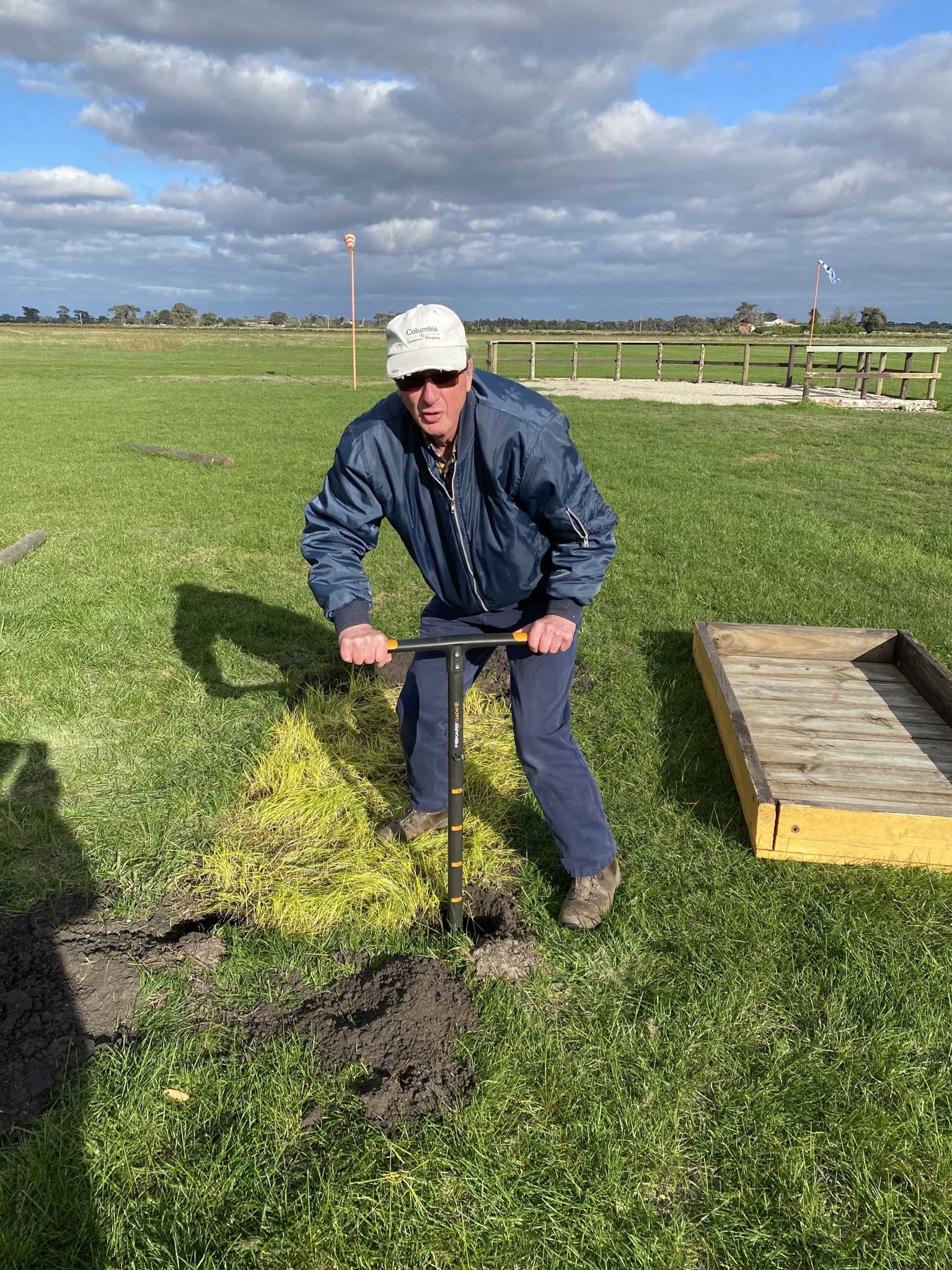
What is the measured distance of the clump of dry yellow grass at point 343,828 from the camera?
3.22 m

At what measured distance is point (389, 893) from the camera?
327 cm

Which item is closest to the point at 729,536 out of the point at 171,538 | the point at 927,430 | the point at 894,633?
the point at 894,633

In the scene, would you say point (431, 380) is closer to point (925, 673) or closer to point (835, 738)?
point (835, 738)

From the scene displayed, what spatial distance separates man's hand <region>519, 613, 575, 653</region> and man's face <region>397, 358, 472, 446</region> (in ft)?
2.32

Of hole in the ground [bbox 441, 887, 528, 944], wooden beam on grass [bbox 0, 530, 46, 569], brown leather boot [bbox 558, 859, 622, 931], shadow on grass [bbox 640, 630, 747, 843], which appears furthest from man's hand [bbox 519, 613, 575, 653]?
wooden beam on grass [bbox 0, 530, 46, 569]

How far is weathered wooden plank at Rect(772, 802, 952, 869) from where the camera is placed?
10.7 feet

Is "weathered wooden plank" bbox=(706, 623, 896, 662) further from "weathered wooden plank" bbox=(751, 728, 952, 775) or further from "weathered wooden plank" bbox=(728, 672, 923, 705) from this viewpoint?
"weathered wooden plank" bbox=(751, 728, 952, 775)

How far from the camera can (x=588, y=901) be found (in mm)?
3141

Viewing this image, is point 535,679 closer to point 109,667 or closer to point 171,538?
point 109,667

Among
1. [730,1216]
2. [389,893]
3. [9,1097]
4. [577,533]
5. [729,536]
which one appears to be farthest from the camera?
[729,536]

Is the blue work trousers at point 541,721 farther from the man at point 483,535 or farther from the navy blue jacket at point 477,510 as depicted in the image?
the navy blue jacket at point 477,510

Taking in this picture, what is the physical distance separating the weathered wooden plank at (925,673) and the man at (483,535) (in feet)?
8.04

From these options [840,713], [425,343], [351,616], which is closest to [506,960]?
[351,616]

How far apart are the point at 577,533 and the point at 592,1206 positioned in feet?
6.50
